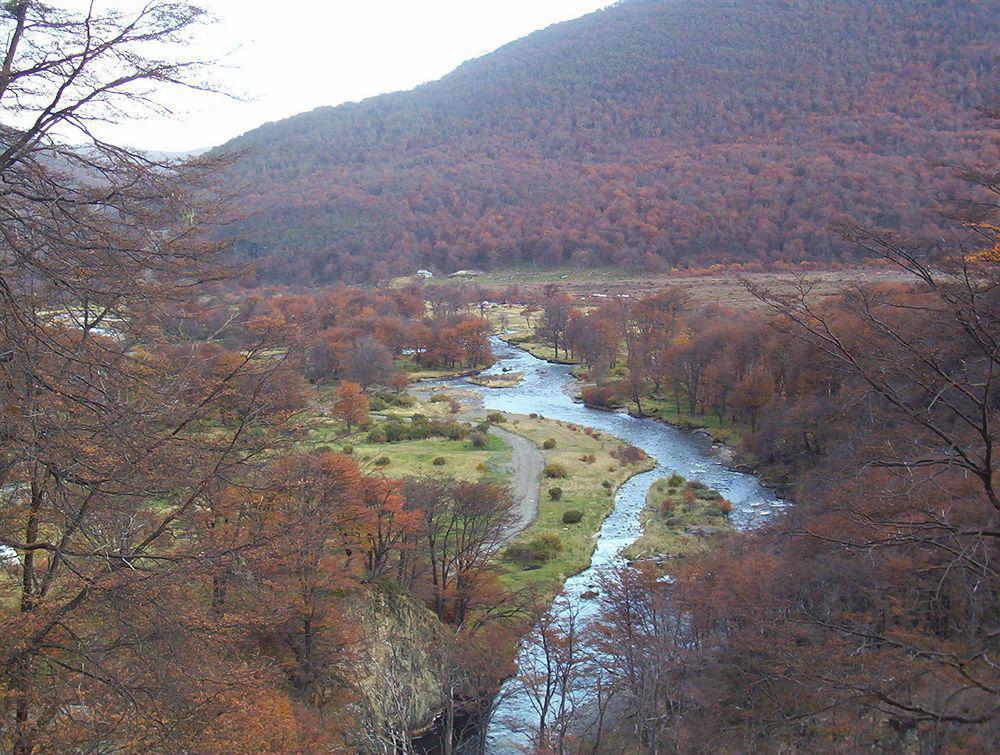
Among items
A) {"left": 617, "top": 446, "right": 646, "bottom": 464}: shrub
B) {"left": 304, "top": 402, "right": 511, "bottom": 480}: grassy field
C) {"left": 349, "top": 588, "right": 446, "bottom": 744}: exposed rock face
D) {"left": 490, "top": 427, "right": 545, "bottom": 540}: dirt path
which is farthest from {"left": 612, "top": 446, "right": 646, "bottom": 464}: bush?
{"left": 349, "top": 588, "right": 446, "bottom": 744}: exposed rock face

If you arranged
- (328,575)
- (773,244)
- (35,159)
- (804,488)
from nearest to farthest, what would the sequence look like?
(35,159)
(328,575)
(804,488)
(773,244)

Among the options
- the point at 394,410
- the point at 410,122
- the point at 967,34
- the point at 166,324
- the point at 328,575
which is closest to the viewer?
the point at 166,324

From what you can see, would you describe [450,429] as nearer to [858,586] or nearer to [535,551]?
[535,551]

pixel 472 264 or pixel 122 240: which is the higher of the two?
pixel 122 240

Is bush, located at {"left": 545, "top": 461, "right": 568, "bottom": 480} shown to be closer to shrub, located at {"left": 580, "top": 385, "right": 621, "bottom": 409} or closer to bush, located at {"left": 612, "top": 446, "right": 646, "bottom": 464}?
bush, located at {"left": 612, "top": 446, "right": 646, "bottom": 464}

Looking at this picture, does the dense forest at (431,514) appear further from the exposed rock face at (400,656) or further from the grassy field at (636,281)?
the grassy field at (636,281)

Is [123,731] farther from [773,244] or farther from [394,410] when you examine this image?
[773,244]

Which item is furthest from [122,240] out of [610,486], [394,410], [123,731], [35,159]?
[394,410]
